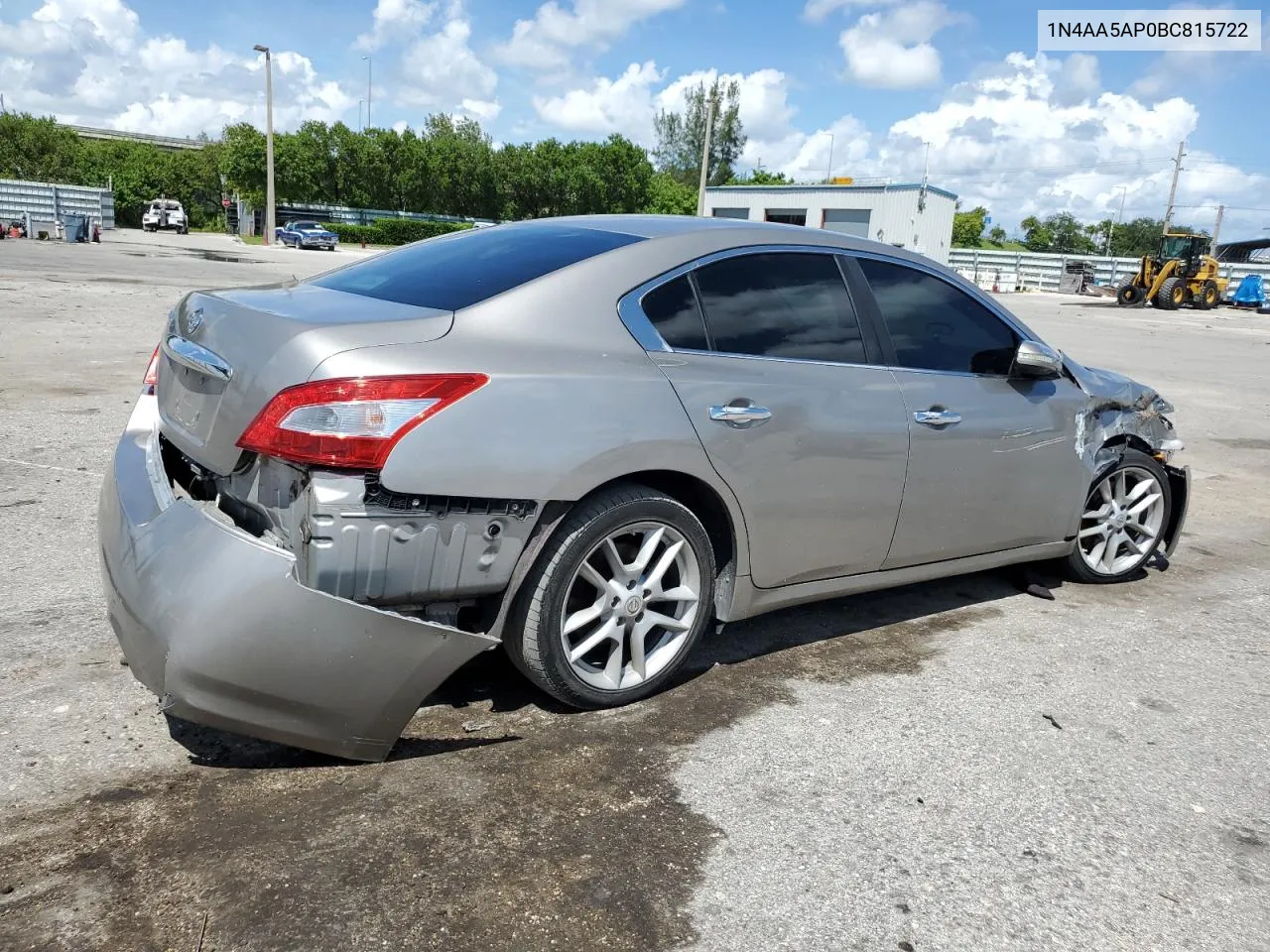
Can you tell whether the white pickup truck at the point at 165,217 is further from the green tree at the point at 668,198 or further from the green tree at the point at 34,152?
the green tree at the point at 668,198

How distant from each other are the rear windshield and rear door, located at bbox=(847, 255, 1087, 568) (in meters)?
1.11

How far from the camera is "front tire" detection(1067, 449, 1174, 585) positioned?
4.78m

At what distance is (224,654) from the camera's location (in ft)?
8.21

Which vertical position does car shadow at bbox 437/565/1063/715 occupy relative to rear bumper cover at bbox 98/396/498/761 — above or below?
below

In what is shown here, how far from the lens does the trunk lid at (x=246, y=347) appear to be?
265 centimetres

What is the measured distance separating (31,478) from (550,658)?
393cm

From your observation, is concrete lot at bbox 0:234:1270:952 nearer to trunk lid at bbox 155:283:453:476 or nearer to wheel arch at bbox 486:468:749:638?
wheel arch at bbox 486:468:749:638

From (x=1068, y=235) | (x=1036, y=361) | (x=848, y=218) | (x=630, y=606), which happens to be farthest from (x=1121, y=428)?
(x=1068, y=235)

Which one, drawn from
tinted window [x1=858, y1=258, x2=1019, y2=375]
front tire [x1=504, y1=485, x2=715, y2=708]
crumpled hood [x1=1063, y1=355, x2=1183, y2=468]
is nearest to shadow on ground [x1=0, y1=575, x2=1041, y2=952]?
front tire [x1=504, y1=485, x2=715, y2=708]

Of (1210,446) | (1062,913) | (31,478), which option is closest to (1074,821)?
(1062,913)

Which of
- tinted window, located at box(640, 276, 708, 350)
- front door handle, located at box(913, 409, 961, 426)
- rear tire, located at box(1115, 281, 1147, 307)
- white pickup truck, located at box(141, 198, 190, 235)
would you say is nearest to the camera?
tinted window, located at box(640, 276, 708, 350)

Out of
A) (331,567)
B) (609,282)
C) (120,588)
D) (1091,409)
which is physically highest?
(609,282)

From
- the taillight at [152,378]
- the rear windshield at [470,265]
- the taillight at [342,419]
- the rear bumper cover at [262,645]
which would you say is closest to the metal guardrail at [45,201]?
the taillight at [152,378]

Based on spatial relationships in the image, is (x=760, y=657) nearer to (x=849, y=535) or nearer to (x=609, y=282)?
(x=849, y=535)
